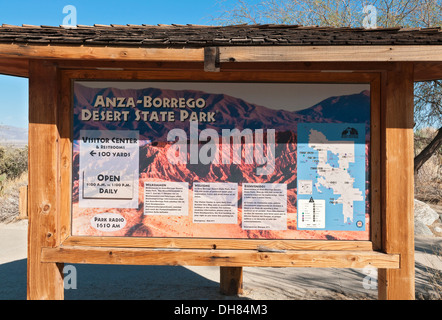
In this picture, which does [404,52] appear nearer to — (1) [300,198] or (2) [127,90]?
(1) [300,198]

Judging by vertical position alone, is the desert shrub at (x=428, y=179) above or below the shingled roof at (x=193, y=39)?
below

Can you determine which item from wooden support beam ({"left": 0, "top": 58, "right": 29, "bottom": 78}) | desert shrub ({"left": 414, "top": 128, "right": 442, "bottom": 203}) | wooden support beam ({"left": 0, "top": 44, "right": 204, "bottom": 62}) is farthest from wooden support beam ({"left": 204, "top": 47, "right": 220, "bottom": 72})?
desert shrub ({"left": 414, "top": 128, "right": 442, "bottom": 203})

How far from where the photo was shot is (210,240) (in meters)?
3.45

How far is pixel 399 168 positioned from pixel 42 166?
3232 mm

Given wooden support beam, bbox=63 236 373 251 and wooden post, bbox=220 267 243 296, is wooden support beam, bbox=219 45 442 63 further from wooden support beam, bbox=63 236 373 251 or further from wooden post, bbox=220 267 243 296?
wooden post, bbox=220 267 243 296

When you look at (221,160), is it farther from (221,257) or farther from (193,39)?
(193,39)

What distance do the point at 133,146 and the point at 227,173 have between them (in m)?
0.92

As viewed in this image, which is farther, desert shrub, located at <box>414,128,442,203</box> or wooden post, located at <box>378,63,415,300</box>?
desert shrub, located at <box>414,128,442,203</box>

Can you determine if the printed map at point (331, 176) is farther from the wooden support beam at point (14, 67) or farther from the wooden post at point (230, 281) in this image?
the wooden support beam at point (14, 67)

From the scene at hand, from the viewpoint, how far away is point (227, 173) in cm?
349

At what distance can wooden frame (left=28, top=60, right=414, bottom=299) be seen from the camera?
3328 millimetres

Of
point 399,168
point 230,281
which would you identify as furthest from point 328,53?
point 230,281

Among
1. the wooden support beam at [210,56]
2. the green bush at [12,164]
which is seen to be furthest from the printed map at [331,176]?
the green bush at [12,164]

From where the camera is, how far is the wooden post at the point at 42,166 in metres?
3.39
